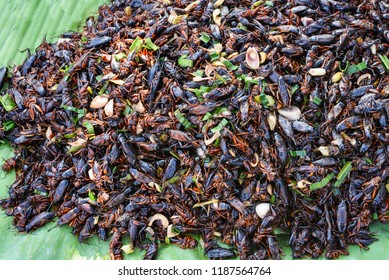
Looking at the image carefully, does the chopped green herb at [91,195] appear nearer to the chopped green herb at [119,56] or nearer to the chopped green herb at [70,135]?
the chopped green herb at [70,135]

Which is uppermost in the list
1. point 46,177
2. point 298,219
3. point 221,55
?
point 221,55

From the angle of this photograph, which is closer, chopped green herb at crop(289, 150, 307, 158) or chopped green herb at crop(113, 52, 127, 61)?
chopped green herb at crop(289, 150, 307, 158)

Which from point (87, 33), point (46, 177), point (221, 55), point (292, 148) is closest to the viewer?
point (292, 148)

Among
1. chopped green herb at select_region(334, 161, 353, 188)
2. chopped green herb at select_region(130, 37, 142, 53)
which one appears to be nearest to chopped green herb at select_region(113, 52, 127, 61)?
chopped green herb at select_region(130, 37, 142, 53)

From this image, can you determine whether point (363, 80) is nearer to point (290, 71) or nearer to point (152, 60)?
point (290, 71)

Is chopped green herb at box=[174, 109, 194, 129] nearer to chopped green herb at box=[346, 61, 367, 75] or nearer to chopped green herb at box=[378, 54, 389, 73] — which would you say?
chopped green herb at box=[346, 61, 367, 75]

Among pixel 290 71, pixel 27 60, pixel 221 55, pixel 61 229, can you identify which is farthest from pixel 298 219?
pixel 27 60
